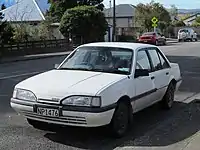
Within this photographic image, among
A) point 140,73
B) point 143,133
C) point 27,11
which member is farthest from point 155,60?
point 27,11

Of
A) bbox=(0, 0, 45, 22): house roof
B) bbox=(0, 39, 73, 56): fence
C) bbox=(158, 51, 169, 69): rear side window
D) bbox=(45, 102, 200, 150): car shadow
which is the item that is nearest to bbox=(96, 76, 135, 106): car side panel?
bbox=(45, 102, 200, 150): car shadow

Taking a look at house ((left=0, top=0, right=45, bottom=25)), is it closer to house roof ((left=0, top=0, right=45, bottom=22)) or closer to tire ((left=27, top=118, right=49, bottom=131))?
house roof ((left=0, top=0, right=45, bottom=22))

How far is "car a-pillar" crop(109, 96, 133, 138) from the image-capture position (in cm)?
614

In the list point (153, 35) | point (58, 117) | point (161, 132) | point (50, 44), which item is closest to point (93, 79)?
point (58, 117)

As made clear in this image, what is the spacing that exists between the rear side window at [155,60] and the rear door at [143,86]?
7.9 inches

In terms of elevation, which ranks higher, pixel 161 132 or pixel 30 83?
pixel 30 83

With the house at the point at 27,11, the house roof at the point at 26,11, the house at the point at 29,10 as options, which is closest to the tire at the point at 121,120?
the house at the point at 29,10

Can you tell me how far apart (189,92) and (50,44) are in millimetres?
24035

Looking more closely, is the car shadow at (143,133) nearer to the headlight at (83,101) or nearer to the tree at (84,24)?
the headlight at (83,101)

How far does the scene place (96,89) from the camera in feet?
19.1

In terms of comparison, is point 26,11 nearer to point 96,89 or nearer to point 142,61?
point 142,61

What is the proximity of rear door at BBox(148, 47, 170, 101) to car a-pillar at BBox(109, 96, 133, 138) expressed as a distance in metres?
1.26

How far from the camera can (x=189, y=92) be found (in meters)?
10.9

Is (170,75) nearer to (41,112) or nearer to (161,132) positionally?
(161,132)
